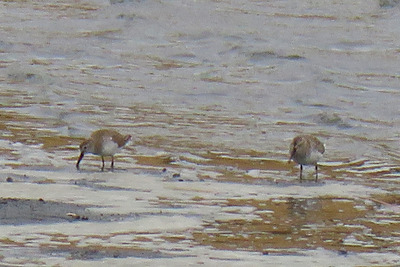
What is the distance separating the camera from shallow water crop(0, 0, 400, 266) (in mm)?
8703

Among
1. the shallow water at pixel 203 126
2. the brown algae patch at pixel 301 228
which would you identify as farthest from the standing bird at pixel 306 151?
the brown algae patch at pixel 301 228

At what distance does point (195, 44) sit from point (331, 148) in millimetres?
8407

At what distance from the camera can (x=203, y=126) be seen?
49.5ft

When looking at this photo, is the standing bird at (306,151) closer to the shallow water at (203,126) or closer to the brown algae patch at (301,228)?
the shallow water at (203,126)

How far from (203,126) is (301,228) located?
19.0ft

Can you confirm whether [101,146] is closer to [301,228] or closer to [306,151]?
[306,151]

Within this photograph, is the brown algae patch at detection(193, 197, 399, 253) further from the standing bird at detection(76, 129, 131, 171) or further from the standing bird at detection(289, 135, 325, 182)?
the standing bird at detection(76, 129, 131, 171)

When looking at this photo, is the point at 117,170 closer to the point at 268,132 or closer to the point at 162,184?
the point at 162,184

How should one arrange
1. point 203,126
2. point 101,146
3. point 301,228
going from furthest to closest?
point 203,126 → point 101,146 → point 301,228

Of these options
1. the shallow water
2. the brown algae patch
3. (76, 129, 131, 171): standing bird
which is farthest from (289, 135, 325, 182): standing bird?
(76, 129, 131, 171): standing bird

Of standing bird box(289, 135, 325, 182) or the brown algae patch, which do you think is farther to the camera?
standing bird box(289, 135, 325, 182)

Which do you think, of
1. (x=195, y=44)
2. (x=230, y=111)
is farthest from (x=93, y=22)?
(x=230, y=111)

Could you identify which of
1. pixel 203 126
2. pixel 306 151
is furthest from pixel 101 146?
pixel 203 126

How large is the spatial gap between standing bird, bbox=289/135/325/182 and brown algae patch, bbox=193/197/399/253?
1.34 m
